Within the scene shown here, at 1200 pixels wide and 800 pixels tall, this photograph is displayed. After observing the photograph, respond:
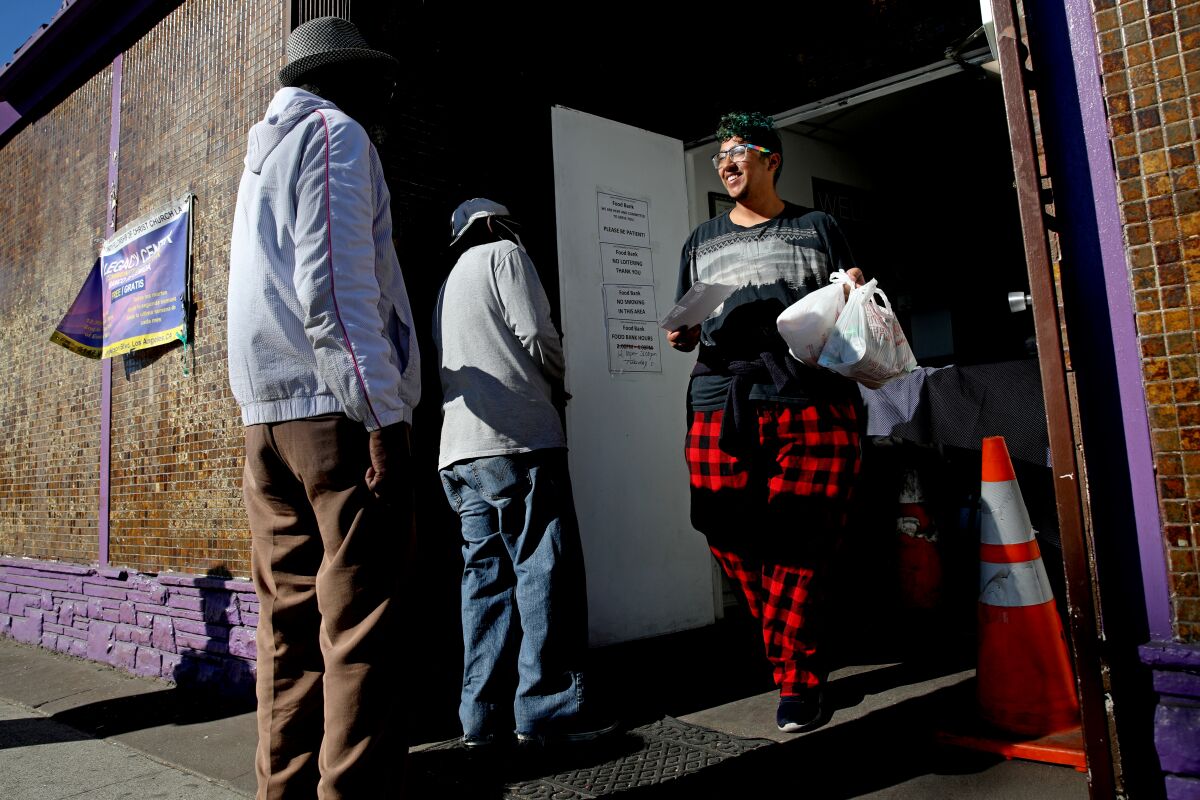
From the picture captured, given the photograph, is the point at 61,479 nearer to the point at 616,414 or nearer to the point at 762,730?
the point at 616,414

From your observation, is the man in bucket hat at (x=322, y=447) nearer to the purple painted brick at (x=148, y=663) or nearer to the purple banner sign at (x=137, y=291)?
the purple banner sign at (x=137, y=291)

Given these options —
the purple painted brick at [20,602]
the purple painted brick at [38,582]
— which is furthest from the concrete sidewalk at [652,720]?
the purple painted brick at [20,602]

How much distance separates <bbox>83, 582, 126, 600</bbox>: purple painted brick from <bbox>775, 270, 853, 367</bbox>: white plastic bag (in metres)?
4.53

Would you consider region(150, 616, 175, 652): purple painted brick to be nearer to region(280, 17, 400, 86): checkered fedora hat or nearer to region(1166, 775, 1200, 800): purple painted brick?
region(280, 17, 400, 86): checkered fedora hat

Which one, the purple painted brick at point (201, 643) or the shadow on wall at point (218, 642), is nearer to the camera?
the shadow on wall at point (218, 642)

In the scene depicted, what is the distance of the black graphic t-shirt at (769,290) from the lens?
3.07m

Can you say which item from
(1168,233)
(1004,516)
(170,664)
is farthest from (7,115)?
(1168,233)

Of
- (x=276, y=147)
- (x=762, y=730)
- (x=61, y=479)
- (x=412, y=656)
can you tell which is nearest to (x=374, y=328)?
(x=276, y=147)

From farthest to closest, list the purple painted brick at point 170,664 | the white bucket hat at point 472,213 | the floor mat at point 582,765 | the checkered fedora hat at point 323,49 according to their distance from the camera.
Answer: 1. the purple painted brick at point 170,664
2. the white bucket hat at point 472,213
3. the floor mat at point 582,765
4. the checkered fedora hat at point 323,49

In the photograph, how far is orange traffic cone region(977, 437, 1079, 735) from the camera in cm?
277

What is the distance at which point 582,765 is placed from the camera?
279 cm

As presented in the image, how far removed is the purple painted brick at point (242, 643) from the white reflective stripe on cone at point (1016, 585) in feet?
10.7

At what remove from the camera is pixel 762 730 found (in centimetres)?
297

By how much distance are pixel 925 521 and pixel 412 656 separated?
3.01 m
